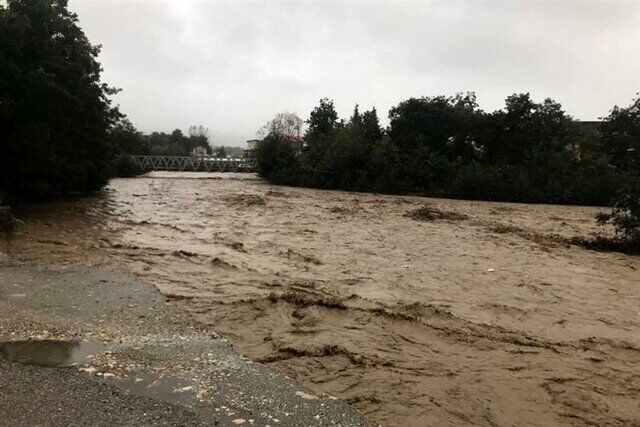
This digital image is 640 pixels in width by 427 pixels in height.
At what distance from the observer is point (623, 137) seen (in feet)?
121

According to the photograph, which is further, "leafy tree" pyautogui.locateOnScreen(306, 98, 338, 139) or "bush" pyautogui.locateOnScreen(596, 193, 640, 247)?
"leafy tree" pyautogui.locateOnScreen(306, 98, 338, 139)

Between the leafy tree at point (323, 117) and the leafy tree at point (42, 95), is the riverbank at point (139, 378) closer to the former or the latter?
the leafy tree at point (42, 95)

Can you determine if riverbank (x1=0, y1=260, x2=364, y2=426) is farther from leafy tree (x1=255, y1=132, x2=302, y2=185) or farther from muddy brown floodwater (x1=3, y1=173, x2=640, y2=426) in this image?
leafy tree (x1=255, y1=132, x2=302, y2=185)

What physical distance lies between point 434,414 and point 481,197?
107 feet

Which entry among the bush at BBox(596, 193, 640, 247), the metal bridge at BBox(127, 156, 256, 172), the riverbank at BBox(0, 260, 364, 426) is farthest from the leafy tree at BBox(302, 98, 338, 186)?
the riverbank at BBox(0, 260, 364, 426)

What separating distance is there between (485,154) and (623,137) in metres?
10.1

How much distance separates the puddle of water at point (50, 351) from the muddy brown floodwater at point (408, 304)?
1735 mm

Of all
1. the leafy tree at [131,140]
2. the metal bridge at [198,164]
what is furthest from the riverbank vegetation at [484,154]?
the metal bridge at [198,164]

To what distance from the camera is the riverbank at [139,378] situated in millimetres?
4121

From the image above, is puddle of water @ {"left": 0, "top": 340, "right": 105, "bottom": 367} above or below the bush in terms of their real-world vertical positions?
below

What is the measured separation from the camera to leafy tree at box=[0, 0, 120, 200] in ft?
58.2

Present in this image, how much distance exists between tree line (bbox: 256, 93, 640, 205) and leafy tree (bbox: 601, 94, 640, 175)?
0.22ft

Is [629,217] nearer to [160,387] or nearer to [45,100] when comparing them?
[160,387]

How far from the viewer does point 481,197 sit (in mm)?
35062
